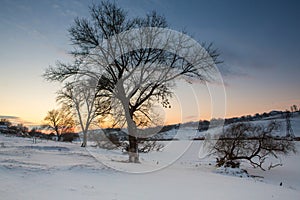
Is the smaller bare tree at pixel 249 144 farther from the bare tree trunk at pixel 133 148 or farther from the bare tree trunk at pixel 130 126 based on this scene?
the bare tree trunk at pixel 130 126

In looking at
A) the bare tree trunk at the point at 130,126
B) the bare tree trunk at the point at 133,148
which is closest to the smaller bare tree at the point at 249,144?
the bare tree trunk at the point at 133,148

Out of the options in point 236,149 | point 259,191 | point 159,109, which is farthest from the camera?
point 236,149

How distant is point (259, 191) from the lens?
406 inches

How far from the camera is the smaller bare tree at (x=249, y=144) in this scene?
20.6 metres

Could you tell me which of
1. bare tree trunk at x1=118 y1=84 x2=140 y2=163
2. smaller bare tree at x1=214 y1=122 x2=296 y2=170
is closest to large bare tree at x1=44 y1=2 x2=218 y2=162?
bare tree trunk at x1=118 y1=84 x2=140 y2=163

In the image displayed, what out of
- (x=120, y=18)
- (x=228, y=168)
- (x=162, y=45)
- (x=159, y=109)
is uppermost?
(x=120, y=18)

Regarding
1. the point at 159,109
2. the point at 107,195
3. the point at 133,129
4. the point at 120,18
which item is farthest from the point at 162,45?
the point at 107,195

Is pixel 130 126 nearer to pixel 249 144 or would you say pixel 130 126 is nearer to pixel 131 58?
pixel 131 58

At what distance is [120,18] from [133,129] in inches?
274

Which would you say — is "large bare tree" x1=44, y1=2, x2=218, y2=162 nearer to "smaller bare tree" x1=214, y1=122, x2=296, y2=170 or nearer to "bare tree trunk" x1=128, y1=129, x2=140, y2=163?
"bare tree trunk" x1=128, y1=129, x2=140, y2=163

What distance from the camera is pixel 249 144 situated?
21.2m

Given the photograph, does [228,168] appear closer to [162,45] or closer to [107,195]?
[162,45]

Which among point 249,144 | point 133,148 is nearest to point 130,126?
point 133,148

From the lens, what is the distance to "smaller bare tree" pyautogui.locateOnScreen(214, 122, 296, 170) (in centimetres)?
2058
